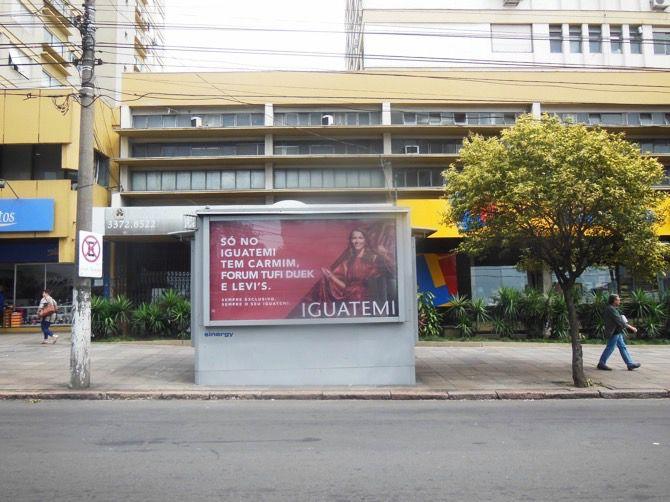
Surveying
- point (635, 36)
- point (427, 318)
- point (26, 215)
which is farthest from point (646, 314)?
point (26, 215)

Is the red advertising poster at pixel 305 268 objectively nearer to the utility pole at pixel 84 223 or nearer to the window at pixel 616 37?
the utility pole at pixel 84 223

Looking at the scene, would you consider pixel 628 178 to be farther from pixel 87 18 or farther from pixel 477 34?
pixel 477 34

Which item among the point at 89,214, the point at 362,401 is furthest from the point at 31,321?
the point at 362,401

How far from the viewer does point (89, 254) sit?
9852 millimetres

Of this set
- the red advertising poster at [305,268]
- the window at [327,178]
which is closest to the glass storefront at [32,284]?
the window at [327,178]

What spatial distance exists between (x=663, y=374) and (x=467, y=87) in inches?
626

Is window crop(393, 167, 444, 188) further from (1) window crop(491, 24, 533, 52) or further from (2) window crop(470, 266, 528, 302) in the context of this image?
(1) window crop(491, 24, 533, 52)

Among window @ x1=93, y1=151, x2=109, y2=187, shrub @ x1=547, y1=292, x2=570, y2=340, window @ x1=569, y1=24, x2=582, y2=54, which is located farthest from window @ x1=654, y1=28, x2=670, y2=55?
window @ x1=93, y1=151, x2=109, y2=187

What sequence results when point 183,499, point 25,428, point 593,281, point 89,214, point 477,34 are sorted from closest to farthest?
1. point 183,499
2. point 25,428
3. point 89,214
4. point 593,281
5. point 477,34

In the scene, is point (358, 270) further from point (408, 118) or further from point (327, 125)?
point (408, 118)

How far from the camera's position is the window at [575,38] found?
3092 cm

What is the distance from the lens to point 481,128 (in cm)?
2384

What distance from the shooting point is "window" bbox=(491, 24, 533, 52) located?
29594 mm

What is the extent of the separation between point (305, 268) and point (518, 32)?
2528 cm
